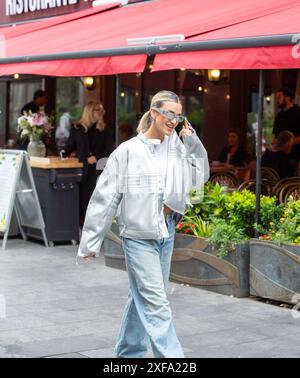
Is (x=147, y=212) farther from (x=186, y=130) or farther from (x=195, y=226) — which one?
(x=195, y=226)

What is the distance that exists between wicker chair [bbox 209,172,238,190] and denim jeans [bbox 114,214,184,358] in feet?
18.6

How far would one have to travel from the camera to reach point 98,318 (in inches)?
289

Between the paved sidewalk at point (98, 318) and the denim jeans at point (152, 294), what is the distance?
83 cm

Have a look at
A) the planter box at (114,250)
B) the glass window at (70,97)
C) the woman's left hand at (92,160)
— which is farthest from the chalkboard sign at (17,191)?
the glass window at (70,97)

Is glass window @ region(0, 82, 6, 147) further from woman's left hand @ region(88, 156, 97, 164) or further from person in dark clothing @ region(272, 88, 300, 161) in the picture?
person in dark clothing @ region(272, 88, 300, 161)

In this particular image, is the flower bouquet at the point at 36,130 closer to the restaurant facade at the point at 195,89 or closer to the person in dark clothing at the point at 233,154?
the restaurant facade at the point at 195,89

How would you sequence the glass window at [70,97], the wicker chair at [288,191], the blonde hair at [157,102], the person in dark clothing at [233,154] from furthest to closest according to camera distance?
the glass window at [70,97] < the person in dark clothing at [233,154] < the wicker chair at [288,191] < the blonde hair at [157,102]

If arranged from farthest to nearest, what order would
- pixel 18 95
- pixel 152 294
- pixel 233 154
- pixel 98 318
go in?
pixel 18 95, pixel 233 154, pixel 98 318, pixel 152 294

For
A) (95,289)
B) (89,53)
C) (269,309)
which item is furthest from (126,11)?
(269,309)

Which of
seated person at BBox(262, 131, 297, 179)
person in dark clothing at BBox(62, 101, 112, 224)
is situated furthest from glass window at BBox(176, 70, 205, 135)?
seated person at BBox(262, 131, 297, 179)

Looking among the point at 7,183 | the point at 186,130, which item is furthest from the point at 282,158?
the point at 186,130

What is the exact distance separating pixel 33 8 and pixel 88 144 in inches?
186

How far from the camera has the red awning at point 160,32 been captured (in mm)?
8062

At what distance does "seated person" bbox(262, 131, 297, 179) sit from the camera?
1135cm
